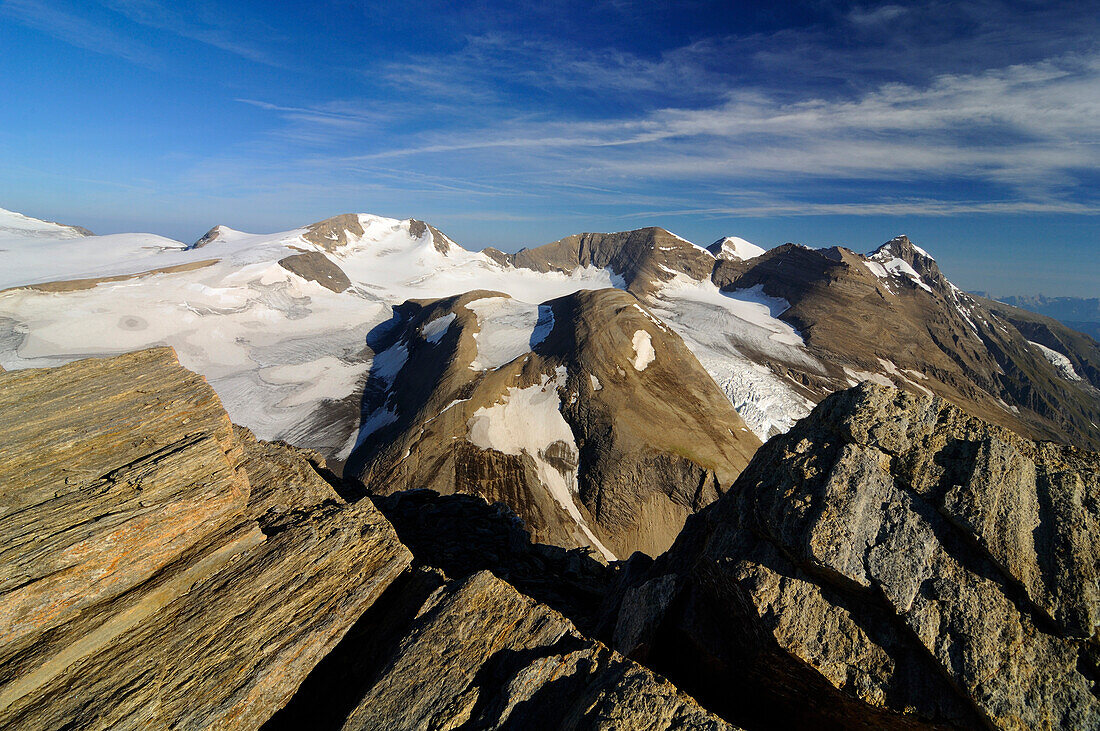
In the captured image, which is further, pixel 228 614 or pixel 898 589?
pixel 228 614

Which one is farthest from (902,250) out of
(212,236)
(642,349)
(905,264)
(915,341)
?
(212,236)

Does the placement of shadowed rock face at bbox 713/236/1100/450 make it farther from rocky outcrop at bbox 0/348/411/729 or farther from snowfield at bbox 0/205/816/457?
rocky outcrop at bbox 0/348/411/729

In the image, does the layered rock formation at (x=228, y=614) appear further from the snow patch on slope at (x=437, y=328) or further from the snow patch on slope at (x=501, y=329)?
the snow patch on slope at (x=437, y=328)

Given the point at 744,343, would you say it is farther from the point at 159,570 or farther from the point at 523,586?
the point at 159,570

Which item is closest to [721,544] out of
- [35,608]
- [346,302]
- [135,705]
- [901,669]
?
[901,669]

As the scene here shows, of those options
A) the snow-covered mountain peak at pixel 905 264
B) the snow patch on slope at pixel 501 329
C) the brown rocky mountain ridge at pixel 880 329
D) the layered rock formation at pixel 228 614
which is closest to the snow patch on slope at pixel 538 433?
the snow patch on slope at pixel 501 329

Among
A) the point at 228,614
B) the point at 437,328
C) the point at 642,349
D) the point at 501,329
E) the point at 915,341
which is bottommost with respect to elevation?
the point at 915,341

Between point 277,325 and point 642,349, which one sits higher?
point 642,349
